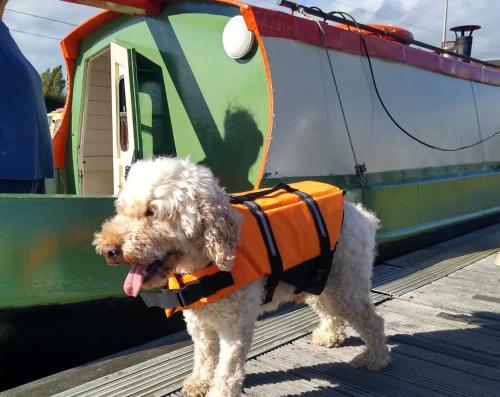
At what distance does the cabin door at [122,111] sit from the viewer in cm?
521

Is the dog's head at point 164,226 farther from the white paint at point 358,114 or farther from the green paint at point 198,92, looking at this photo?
the green paint at point 198,92

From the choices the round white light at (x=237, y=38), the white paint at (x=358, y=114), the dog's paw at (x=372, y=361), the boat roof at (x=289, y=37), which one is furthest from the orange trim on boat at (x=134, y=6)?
the dog's paw at (x=372, y=361)

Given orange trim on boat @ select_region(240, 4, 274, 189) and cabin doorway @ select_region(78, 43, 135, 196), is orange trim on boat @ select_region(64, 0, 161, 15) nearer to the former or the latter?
cabin doorway @ select_region(78, 43, 135, 196)

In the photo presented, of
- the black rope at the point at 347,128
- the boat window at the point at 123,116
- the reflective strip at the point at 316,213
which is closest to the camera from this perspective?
the reflective strip at the point at 316,213

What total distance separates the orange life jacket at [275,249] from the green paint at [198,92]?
159 cm

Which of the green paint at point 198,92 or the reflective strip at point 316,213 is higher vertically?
the green paint at point 198,92

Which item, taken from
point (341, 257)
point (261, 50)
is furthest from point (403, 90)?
point (341, 257)

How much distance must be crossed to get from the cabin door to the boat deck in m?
2.38

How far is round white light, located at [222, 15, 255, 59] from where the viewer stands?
14.4 feet

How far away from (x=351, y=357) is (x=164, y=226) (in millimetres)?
1717

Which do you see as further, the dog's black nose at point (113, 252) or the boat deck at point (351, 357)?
the boat deck at point (351, 357)

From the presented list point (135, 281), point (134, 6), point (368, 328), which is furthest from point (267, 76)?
point (135, 281)

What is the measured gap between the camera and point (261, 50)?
14.2 feet

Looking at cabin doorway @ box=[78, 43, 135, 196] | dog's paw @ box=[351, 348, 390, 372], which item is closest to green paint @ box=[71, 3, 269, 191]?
cabin doorway @ box=[78, 43, 135, 196]
